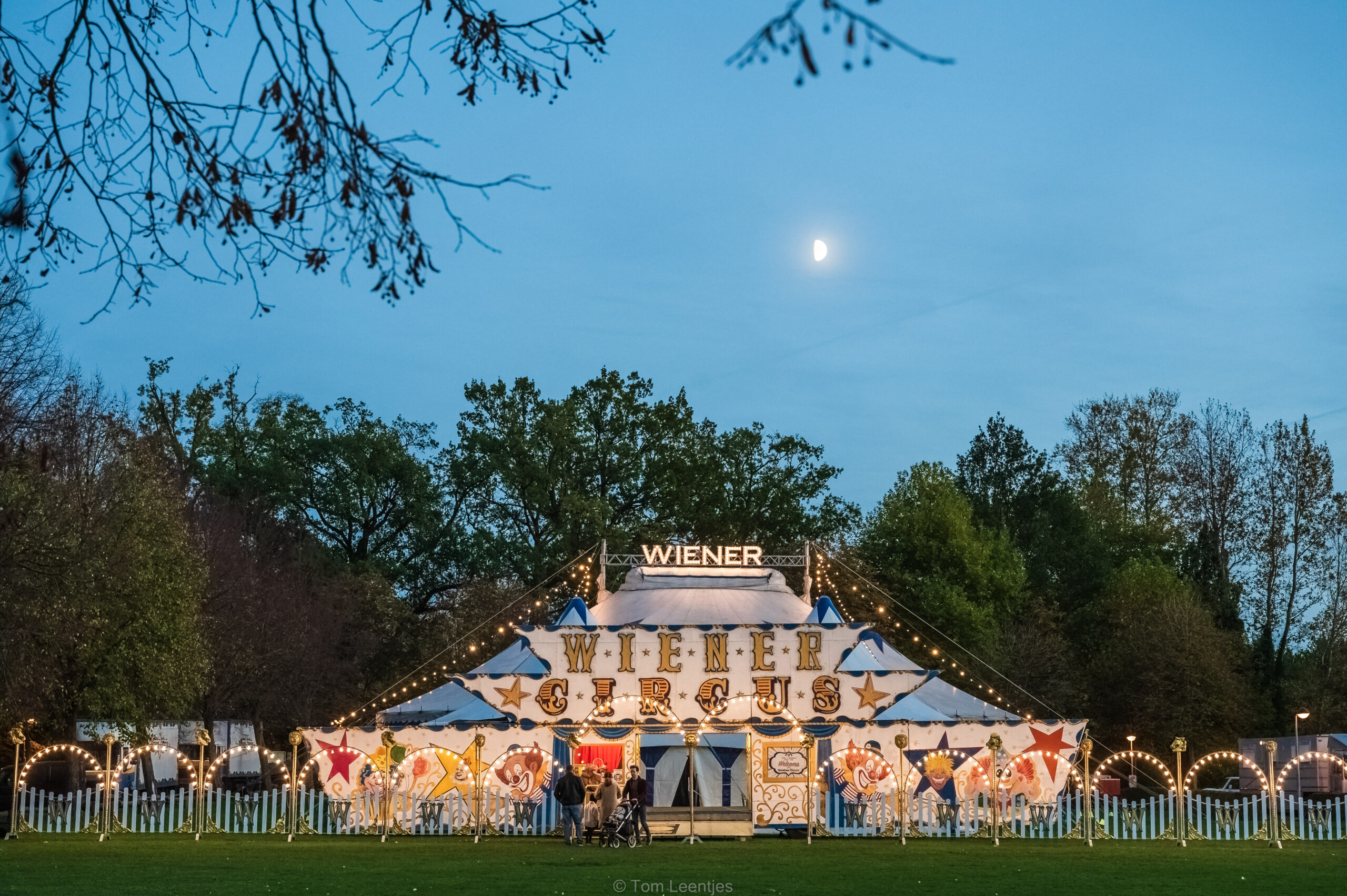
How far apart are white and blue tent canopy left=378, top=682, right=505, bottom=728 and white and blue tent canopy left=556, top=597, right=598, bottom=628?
5.88ft

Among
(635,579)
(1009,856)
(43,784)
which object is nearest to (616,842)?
(1009,856)

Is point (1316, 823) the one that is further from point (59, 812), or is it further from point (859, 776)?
point (59, 812)

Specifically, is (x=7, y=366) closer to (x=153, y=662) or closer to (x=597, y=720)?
(x=153, y=662)

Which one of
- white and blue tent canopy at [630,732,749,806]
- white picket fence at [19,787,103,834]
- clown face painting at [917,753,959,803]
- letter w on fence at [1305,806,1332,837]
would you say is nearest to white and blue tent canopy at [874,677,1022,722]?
clown face painting at [917,753,959,803]

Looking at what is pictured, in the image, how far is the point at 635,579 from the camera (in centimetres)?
2580

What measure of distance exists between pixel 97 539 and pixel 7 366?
13.7 feet

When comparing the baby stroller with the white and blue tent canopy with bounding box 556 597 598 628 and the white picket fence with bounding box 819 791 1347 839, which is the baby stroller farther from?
the white and blue tent canopy with bounding box 556 597 598 628

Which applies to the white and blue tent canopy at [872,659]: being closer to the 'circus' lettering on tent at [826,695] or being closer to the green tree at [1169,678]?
the 'circus' lettering on tent at [826,695]

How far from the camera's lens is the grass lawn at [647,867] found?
12.8 metres

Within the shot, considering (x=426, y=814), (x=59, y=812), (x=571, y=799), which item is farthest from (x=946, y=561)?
(x=59, y=812)

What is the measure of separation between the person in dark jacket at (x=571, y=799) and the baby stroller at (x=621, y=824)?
0.53 m

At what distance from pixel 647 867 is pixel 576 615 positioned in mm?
8495

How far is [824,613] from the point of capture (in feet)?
76.4

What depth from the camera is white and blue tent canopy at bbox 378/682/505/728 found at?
76.3 feet
